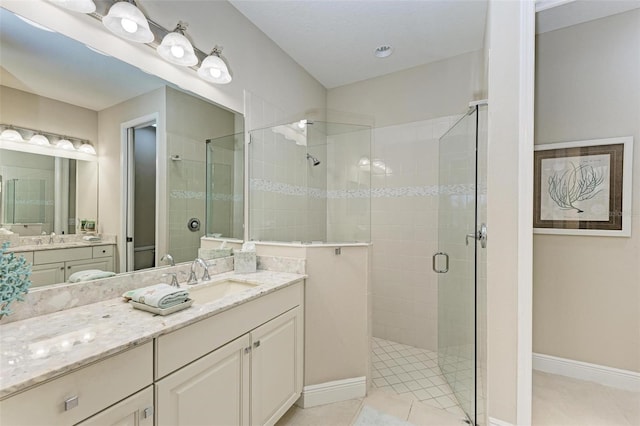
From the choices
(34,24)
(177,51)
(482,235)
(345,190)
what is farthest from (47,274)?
(482,235)

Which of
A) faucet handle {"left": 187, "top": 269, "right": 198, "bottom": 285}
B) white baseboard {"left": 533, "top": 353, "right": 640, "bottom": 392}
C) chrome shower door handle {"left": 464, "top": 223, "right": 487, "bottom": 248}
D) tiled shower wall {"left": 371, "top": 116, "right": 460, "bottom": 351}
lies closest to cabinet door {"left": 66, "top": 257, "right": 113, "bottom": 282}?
faucet handle {"left": 187, "top": 269, "right": 198, "bottom": 285}

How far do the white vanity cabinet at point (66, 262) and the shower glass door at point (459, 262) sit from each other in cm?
221

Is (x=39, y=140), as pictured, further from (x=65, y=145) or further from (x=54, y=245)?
(x=54, y=245)

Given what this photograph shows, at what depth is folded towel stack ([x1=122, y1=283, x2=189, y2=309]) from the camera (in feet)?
3.75

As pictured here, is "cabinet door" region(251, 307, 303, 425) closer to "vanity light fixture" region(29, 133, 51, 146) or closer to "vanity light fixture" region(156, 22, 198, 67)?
"vanity light fixture" region(29, 133, 51, 146)

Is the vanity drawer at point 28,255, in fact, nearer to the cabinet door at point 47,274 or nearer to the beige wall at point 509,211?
the cabinet door at point 47,274

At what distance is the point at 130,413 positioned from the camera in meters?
0.91

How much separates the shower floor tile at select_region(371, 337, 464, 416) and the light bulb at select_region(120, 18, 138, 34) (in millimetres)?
2801

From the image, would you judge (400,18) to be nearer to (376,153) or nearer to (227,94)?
(376,153)

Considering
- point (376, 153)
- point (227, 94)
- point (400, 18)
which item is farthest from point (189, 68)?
point (376, 153)

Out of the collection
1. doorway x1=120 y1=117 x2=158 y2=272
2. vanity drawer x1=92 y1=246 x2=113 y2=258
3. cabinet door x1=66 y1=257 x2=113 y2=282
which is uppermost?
doorway x1=120 y1=117 x2=158 y2=272

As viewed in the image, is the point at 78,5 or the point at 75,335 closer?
the point at 75,335

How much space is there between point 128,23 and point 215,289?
151 cm

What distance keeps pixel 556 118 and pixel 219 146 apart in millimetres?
2461
